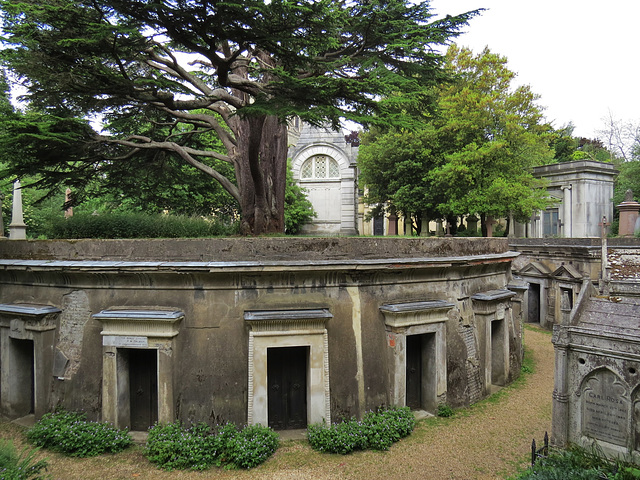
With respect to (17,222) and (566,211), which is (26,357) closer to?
(17,222)

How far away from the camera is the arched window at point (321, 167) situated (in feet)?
74.8

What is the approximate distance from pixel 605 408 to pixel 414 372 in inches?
152

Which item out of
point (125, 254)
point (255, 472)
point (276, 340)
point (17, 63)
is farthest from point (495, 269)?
point (17, 63)

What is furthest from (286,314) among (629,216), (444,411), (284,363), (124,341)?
(629,216)

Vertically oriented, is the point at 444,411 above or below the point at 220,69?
below

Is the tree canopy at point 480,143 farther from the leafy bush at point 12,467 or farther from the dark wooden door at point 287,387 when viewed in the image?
the leafy bush at point 12,467

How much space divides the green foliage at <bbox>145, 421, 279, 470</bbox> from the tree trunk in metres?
5.84

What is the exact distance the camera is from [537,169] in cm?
2883

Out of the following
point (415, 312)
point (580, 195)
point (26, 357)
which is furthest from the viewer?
point (580, 195)

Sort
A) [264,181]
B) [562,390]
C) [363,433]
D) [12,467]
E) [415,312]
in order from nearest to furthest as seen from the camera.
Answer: [12,467], [562,390], [363,433], [415,312], [264,181]

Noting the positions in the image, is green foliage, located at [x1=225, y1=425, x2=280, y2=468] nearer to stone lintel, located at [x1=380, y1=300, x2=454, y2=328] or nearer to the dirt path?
the dirt path

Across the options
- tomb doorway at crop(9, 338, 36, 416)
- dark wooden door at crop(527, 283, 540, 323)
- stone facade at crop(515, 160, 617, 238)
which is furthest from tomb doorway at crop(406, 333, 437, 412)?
stone facade at crop(515, 160, 617, 238)

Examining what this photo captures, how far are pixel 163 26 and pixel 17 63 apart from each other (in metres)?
3.35

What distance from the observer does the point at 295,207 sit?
875 inches
